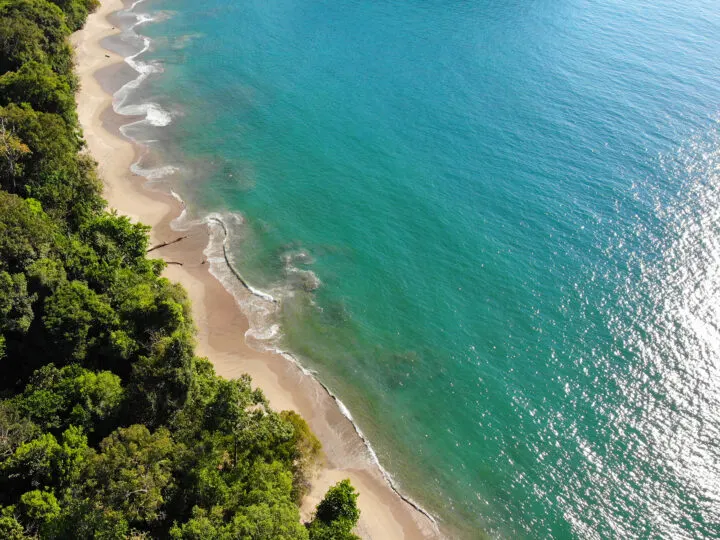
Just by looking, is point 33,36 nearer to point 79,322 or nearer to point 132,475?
point 79,322

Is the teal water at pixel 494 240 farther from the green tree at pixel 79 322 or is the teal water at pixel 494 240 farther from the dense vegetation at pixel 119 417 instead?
the green tree at pixel 79 322

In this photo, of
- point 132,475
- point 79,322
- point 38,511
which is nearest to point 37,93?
point 79,322

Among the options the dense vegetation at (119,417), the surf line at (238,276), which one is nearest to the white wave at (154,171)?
the surf line at (238,276)

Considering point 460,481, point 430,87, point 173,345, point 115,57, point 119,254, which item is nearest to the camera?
point 173,345

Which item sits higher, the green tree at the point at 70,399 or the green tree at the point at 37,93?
the green tree at the point at 37,93

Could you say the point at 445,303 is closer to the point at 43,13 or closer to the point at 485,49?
the point at 485,49

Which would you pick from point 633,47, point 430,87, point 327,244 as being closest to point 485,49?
point 430,87
